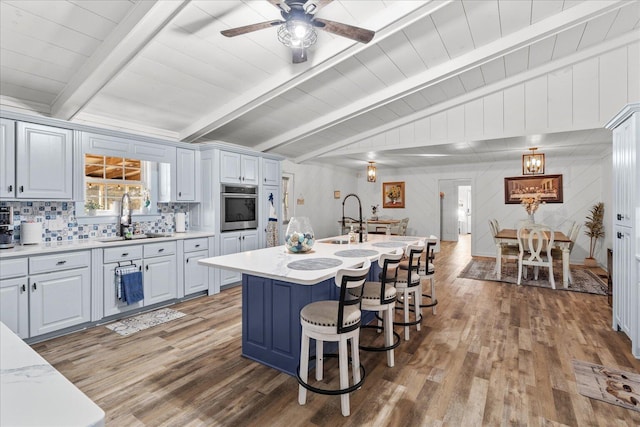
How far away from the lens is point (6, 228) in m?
2.98

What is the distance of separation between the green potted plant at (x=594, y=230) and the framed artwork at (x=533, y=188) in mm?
706

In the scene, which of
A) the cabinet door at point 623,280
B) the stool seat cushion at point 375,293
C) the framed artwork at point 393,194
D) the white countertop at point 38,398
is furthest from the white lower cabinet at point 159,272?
the framed artwork at point 393,194

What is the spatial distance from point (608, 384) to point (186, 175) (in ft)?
15.7

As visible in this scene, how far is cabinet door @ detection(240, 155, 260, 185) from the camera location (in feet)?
16.2

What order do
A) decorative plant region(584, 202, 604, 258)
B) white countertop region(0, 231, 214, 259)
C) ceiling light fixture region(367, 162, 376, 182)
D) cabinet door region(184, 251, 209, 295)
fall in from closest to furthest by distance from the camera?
white countertop region(0, 231, 214, 259), cabinet door region(184, 251, 209, 295), decorative plant region(584, 202, 604, 258), ceiling light fixture region(367, 162, 376, 182)

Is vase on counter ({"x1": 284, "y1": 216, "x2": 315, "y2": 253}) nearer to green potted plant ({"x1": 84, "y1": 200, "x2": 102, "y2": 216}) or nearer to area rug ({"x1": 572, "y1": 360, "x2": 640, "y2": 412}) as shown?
area rug ({"x1": 572, "y1": 360, "x2": 640, "y2": 412})

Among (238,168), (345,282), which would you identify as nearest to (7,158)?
(238,168)

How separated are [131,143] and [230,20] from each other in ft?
6.74

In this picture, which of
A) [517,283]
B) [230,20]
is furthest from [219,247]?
[517,283]

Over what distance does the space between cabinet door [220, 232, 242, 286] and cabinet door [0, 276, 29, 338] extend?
2155mm

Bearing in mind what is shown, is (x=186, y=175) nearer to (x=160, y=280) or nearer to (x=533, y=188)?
(x=160, y=280)

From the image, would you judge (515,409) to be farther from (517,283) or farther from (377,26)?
(517,283)

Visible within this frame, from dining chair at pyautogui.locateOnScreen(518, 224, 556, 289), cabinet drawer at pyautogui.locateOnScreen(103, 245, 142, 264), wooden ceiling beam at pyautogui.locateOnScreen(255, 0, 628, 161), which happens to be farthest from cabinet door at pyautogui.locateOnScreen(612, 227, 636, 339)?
cabinet drawer at pyautogui.locateOnScreen(103, 245, 142, 264)

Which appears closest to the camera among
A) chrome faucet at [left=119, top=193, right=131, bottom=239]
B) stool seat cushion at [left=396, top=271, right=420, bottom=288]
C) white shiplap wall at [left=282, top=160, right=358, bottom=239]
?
stool seat cushion at [left=396, top=271, right=420, bottom=288]
